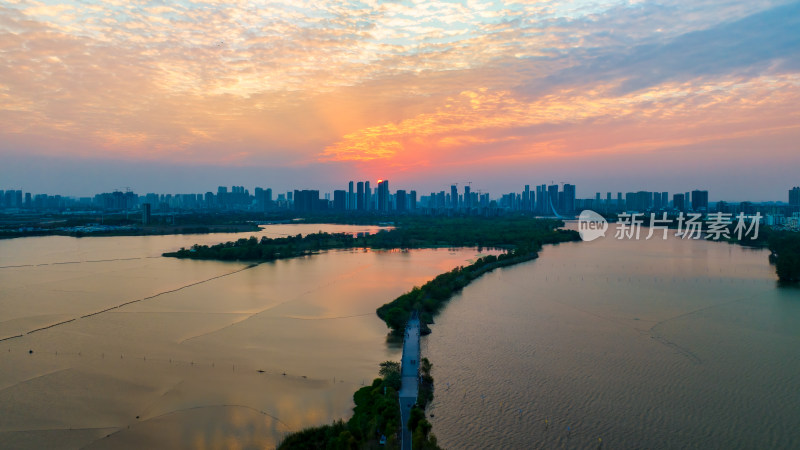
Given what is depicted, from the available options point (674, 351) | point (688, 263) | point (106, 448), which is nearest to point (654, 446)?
point (674, 351)

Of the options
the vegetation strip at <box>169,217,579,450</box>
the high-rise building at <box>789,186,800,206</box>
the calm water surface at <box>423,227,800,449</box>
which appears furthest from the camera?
the high-rise building at <box>789,186,800,206</box>

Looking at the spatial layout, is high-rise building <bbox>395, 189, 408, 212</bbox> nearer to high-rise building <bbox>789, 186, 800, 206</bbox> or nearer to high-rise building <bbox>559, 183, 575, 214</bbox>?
high-rise building <bbox>559, 183, 575, 214</bbox>

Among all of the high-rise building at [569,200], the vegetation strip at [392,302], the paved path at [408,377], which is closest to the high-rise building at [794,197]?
the high-rise building at [569,200]

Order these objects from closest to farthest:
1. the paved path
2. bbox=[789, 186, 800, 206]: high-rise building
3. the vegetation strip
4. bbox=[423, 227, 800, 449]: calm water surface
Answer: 1. the vegetation strip
2. the paved path
3. bbox=[423, 227, 800, 449]: calm water surface
4. bbox=[789, 186, 800, 206]: high-rise building

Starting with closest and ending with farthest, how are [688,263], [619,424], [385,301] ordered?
[619,424]
[385,301]
[688,263]

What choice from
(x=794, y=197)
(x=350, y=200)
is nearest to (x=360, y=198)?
(x=350, y=200)

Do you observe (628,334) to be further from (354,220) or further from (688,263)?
(354,220)

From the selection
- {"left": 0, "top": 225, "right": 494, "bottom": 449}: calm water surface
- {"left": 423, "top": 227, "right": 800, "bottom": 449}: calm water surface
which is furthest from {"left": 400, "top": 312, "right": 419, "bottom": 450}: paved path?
{"left": 0, "top": 225, "right": 494, "bottom": 449}: calm water surface

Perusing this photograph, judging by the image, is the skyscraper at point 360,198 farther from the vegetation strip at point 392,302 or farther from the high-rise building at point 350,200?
the vegetation strip at point 392,302
